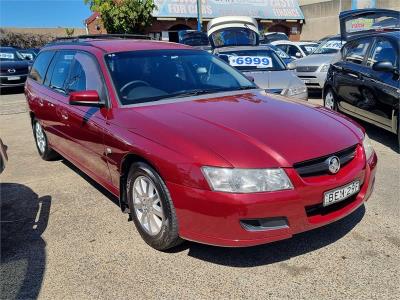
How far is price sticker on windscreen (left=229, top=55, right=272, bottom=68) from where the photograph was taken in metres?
8.57

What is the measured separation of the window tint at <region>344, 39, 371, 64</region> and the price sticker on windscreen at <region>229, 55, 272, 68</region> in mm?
1559

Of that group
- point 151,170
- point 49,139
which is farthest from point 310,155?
point 49,139

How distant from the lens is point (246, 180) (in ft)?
8.92

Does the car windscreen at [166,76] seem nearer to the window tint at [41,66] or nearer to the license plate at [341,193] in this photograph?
the license plate at [341,193]

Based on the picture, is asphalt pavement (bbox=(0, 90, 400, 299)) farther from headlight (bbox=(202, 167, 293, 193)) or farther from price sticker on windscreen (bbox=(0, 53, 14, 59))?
price sticker on windscreen (bbox=(0, 53, 14, 59))

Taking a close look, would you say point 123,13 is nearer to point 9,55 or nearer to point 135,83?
point 9,55

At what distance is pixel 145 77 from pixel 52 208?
1.67 meters

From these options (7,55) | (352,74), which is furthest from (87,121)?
(7,55)

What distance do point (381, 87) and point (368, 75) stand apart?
1.70 ft

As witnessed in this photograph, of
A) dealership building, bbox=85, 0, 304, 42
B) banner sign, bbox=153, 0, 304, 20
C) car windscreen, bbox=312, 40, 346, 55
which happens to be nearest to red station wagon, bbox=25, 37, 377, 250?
car windscreen, bbox=312, 40, 346, 55

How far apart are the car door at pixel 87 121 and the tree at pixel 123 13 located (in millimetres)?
20085

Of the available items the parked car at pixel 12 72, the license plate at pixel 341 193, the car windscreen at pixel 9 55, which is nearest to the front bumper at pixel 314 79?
the license plate at pixel 341 193

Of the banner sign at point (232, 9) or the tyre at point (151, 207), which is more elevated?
the banner sign at point (232, 9)

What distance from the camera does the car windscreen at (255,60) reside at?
852 centimetres
